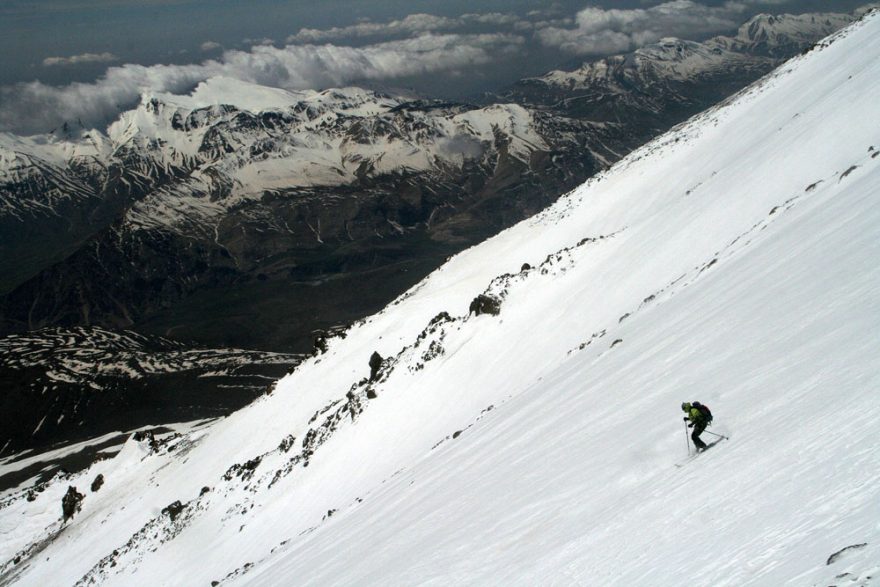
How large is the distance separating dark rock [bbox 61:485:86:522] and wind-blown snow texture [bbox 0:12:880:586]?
4.19 ft

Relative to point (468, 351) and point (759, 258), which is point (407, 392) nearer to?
point (468, 351)

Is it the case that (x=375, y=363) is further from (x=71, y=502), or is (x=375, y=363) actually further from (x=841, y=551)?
(x=841, y=551)

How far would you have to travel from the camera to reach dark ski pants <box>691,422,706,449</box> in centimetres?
1191

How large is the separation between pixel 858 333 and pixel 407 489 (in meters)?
16.7

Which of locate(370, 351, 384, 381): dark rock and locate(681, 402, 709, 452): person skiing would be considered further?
locate(370, 351, 384, 381): dark rock

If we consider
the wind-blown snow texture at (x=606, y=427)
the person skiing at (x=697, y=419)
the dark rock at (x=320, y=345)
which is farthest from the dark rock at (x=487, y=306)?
the person skiing at (x=697, y=419)

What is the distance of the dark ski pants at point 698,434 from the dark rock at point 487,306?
35685 millimetres

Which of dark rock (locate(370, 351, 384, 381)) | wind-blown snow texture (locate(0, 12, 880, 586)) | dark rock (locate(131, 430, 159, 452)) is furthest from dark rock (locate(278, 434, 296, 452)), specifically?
dark rock (locate(131, 430, 159, 452))

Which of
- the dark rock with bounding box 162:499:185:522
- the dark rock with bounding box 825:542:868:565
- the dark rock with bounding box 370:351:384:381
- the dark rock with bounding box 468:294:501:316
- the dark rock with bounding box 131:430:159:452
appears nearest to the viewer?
the dark rock with bounding box 825:542:868:565

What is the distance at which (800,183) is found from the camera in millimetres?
39438

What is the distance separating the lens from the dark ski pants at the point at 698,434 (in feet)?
39.1

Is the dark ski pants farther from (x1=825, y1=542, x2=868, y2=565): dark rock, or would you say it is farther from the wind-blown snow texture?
Result: (x1=825, y1=542, x2=868, y2=565): dark rock

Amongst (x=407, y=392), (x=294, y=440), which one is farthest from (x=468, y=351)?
(x=294, y=440)

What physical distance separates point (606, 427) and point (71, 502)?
73.4 metres
